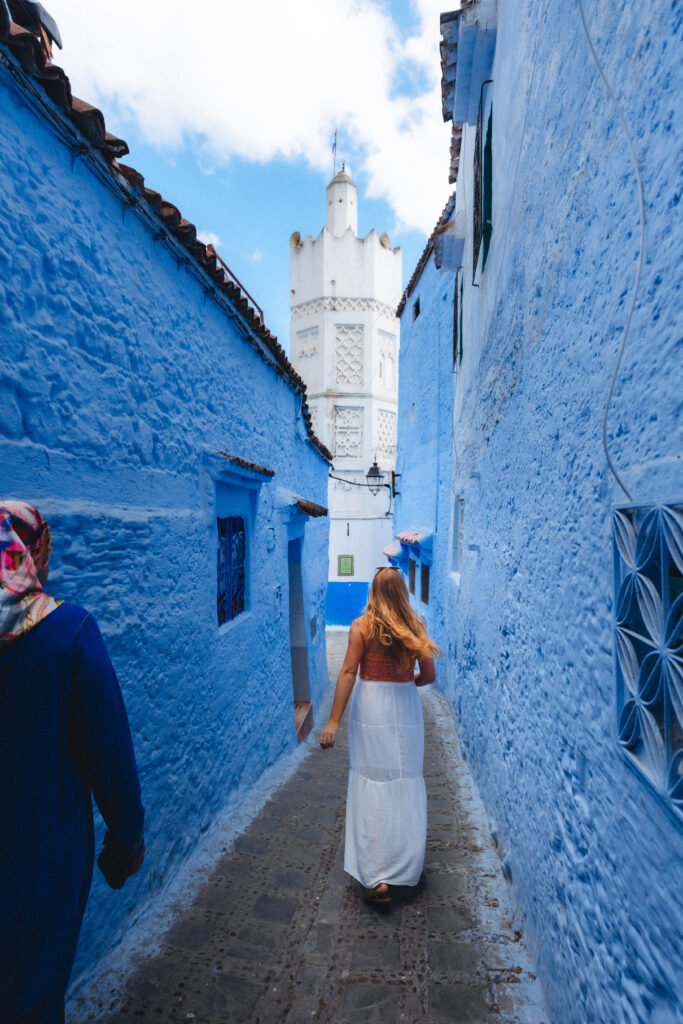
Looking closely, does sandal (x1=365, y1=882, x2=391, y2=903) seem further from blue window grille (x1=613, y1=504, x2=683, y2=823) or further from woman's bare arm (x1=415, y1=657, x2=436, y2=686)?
blue window grille (x1=613, y1=504, x2=683, y2=823)

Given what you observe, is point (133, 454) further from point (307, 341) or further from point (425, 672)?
point (307, 341)

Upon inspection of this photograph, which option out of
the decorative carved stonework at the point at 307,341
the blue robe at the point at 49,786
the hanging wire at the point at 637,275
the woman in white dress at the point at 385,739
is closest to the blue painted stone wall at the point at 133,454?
the blue robe at the point at 49,786

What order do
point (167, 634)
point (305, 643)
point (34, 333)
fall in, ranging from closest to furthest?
point (34, 333), point (167, 634), point (305, 643)

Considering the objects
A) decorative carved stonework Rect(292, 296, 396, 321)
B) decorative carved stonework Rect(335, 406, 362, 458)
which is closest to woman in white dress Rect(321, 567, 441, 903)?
decorative carved stonework Rect(335, 406, 362, 458)

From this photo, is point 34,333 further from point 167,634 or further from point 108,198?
point 167,634

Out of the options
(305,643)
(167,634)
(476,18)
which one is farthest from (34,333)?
(305,643)

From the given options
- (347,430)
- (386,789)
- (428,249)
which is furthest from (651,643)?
(347,430)

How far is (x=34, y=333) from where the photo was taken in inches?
81.0

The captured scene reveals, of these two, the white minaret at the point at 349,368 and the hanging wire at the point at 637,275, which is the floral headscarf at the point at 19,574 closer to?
the hanging wire at the point at 637,275

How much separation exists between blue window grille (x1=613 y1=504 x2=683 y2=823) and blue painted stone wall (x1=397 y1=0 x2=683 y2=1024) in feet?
0.25

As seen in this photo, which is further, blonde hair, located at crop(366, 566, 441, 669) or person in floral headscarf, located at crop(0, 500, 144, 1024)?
blonde hair, located at crop(366, 566, 441, 669)

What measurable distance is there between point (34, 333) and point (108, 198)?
3.07ft

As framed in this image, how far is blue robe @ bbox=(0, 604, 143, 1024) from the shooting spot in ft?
4.27

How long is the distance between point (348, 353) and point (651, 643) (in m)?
17.1
